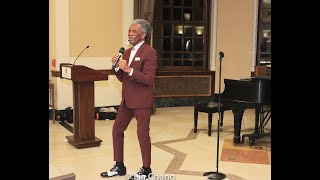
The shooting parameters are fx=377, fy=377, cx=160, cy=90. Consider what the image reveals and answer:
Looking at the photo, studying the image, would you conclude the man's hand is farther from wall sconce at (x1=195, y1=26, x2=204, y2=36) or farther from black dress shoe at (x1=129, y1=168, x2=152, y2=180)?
wall sconce at (x1=195, y1=26, x2=204, y2=36)

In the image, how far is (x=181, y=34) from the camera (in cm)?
821

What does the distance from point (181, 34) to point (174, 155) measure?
4098mm

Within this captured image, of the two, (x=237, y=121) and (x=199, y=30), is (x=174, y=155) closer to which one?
(x=237, y=121)

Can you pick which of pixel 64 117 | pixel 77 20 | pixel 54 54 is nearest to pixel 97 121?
pixel 64 117

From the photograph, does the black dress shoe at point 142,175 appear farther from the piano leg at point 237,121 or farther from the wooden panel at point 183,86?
the wooden panel at point 183,86

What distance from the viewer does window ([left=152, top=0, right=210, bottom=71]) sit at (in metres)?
8.02

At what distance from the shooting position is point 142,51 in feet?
11.4

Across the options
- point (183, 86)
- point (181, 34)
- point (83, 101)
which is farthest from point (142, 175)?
point (181, 34)

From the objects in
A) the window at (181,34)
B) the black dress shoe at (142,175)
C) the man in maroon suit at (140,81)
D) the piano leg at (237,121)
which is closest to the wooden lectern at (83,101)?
the man in maroon suit at (140,81)

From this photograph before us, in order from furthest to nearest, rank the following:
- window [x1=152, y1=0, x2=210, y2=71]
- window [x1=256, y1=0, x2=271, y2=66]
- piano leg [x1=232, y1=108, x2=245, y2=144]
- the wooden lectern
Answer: window [x1=256, y1=0, x2=271, y2=66] < window [x1=152, y1=0, x2=210, y2=71] < piano leg [x1=232, y1=108, x2=245, y2=144] < the wooden lectern

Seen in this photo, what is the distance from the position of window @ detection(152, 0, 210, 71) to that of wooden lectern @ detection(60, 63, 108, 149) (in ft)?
11.0

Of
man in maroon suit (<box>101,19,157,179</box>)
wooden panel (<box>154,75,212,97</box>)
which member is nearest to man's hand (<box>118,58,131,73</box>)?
man in maroon suit (<box>101,19,157,179</box>)
